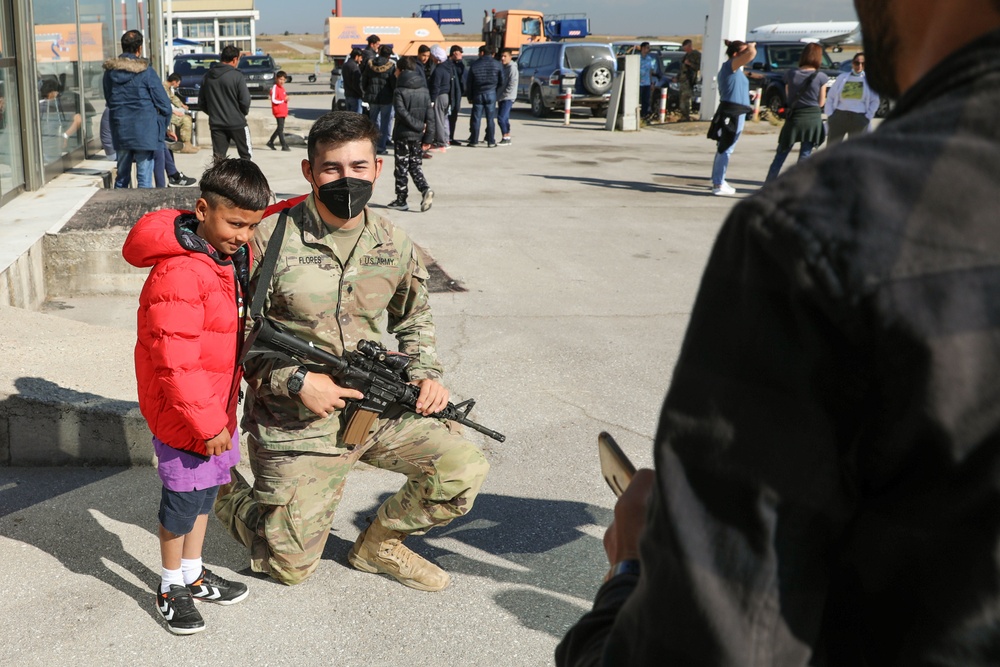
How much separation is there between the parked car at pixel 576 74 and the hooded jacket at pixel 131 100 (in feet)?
47.7

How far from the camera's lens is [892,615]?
78cm

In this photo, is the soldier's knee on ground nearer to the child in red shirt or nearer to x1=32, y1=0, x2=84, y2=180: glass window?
x1=32, y1=0, x2=84, y2=180: glass window

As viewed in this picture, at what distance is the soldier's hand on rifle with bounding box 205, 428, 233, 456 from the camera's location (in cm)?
299

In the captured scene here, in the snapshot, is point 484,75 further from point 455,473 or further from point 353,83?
point 455,473

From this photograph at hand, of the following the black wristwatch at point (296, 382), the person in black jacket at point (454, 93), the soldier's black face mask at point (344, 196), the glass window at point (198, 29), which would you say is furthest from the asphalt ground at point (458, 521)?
the glass window at point (198, 29)

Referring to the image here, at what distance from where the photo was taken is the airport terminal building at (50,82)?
880 centimetres

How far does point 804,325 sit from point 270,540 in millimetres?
2883

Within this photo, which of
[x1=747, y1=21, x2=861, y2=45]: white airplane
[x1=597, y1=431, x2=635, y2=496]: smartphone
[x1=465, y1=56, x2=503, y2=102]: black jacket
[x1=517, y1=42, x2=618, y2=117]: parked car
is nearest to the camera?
[x1=597, y1=431, x2=635, y2=496]: smartphone

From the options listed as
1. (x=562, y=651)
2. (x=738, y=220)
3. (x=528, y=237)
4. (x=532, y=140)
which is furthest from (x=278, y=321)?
(x=532, y=140)

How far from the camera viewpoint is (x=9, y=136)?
871cm

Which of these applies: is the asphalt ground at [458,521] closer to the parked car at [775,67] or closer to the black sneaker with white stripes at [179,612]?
the black sneaker with white stripes at [179,612]

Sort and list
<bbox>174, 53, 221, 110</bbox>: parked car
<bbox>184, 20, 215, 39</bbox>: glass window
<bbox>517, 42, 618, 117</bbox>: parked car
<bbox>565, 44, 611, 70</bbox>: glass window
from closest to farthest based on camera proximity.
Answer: <bbox>517, 42, 618, 117</bbox>: parked car
<bbox>565, 44, 611, 70</bbox>: glass window
<bbox>174, 53, 221, 110</bbox>: parked car
<bbox>184, 20, 215, 39</bbox>: glass window

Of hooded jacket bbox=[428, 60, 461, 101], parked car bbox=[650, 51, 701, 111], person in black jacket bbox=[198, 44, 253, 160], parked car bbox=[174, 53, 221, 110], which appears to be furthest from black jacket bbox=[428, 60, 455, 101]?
parked car bbox=[174, 53, 221, 110]

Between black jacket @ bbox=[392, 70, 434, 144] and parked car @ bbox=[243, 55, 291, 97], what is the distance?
19439 millimetres
